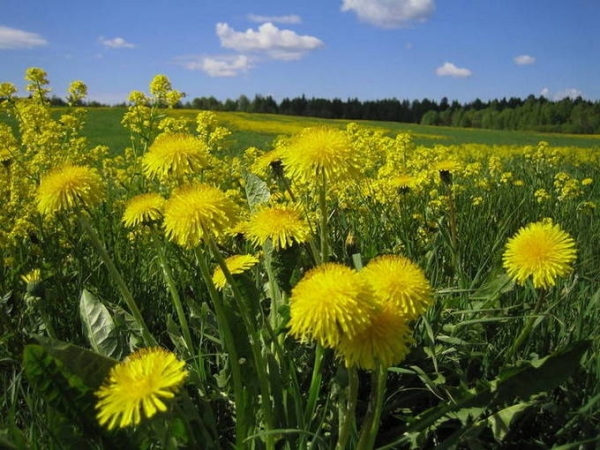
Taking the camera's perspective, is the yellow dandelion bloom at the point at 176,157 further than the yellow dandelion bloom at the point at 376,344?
Yes

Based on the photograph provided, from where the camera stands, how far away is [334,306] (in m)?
1.03

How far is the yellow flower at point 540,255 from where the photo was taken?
1.56 meters

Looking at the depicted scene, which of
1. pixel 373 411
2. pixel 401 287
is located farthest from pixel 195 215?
pixel 373 411

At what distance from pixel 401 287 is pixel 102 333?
1160 mm

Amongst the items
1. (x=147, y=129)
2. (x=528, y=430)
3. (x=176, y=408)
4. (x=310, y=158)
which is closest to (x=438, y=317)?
(x=528, y=430)

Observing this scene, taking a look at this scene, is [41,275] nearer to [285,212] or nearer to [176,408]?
[285,212]

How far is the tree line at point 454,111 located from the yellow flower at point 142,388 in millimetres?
55914

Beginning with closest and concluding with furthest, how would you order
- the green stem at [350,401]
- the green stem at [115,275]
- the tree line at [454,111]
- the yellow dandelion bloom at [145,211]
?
the green stem at [350,401] → the green stem at [115,275] → the yellow dandelion bloom at [145,211] → the tree line at [454,111]

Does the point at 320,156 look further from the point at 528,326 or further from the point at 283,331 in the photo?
the point at 528,326

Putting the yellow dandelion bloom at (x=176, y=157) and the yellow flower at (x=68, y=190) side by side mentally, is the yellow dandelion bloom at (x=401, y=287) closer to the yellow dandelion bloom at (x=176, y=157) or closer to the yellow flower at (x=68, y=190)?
the yellow dandelion bloom at (x=176, y=157)

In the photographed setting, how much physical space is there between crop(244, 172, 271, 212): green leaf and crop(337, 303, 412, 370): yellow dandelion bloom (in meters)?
1.36

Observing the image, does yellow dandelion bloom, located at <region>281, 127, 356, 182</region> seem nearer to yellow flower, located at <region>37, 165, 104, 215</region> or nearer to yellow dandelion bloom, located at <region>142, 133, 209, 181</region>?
yellow dandelion bloom, located at <region>142, 133, 209, 181</region>

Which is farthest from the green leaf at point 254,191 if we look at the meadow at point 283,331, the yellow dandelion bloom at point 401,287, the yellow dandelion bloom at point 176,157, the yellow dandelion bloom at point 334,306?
the yellow dandelion bloom at point 334,306

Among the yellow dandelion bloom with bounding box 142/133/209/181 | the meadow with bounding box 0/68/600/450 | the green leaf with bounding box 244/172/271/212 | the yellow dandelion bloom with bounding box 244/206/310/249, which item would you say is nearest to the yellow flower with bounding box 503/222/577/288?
the meadow with bounding box 0/68/600/450
